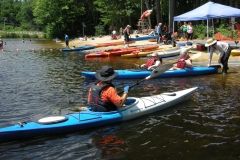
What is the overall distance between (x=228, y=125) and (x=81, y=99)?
425 centimetres

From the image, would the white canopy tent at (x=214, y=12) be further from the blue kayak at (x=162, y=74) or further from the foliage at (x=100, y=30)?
the foliage at (x=100, y=30)

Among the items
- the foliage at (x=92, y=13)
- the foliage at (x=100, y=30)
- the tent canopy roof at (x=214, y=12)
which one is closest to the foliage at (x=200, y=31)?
the tent canopy roof at (x=214, y=12)

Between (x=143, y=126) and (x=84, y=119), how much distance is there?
130 centimetres

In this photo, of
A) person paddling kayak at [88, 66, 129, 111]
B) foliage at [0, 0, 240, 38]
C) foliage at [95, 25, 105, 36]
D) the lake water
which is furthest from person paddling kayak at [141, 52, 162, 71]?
foliage at [95, 25, 105, 36]

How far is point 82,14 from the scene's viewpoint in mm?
47312

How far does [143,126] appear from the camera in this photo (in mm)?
6496

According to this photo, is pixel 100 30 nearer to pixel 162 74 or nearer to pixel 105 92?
pixel 162 74

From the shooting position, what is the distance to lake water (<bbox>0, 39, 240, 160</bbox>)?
5191 mm

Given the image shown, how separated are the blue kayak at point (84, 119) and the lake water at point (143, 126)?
12 cm

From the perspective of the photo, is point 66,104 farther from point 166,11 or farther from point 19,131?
point 166,11

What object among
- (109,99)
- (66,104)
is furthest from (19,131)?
(66,104)

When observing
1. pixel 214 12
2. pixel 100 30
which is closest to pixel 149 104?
pixel 214 12

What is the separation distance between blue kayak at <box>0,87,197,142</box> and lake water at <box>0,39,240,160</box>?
0.40 feet

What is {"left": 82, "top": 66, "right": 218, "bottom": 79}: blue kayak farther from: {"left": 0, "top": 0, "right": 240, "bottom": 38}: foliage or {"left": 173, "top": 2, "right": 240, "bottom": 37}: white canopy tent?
{"left": 0, "top": 0, "right": 240, "bottom": 38}: foliage
